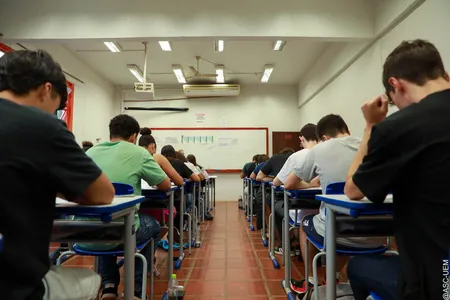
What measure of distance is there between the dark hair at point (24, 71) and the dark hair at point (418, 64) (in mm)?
1087

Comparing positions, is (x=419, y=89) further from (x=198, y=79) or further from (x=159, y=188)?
(x=198, y=79)

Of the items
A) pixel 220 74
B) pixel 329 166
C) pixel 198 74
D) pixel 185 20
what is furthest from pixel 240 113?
pixel 329 166

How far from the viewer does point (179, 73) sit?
23.0ft

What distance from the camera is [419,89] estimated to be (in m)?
0.91

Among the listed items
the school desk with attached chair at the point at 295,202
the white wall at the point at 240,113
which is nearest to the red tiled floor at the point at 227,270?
the school desk with attached chair at the point at 295,202

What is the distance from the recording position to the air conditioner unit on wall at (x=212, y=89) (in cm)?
Result: 762

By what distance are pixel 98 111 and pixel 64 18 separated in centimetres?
339

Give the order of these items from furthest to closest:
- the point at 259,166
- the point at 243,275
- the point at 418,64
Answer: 1. the point at 259,166
2. the point at 243,275
3. the point at 418,64

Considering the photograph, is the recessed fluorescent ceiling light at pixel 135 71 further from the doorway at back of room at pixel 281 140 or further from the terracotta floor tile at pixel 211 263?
the terracotta floor tile at pixel 211 263

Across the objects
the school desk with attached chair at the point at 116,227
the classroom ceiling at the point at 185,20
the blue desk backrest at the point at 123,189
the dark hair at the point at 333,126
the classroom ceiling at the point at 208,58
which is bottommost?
the school desk with attached chair at the point at 116,227

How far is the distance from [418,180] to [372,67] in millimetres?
3685

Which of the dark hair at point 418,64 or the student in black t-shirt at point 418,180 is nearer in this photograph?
the student in black t-shirt at point 418,180

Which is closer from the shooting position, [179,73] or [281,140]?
[179,73]

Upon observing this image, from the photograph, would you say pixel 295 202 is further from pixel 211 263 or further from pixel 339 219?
pixel 211 263
